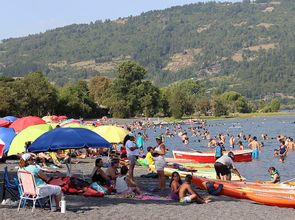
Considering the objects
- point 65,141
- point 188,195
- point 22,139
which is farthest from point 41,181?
point 22,139

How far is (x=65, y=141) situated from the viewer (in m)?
17.0

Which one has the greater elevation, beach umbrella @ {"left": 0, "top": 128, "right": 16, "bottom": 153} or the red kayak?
beach umbrella @ {"left": 0, "top": 128, "right": 16, "bottom": 153}

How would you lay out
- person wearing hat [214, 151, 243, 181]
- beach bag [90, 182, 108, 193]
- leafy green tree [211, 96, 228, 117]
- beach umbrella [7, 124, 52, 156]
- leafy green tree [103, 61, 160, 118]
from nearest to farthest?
beach bag [90, 182, 108, 193]
beach umbrella [7, 124, 52, 156]
person wearing hat [214, 151, 243, 181]
leafy green tree [103, 61, 160, 118]
leafy green tree [211, 96, 228, 117]

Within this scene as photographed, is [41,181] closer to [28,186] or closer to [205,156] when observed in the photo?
[28,186]

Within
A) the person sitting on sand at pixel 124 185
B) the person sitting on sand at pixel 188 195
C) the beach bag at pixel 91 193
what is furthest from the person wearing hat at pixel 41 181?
the person sitting on sand at pixel 188 195

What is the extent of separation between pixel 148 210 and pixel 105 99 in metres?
124

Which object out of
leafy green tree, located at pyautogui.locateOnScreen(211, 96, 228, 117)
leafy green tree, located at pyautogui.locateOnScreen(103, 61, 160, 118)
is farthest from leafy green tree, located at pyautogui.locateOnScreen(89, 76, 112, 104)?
leafy green tree, located at pyautogui.locateOnScreen(211, 96, 228, 117)

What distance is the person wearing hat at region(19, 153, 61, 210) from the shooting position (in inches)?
534

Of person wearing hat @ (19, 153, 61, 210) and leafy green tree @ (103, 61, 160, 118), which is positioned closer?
person wearing hat @ (19, 153, 61, 210)

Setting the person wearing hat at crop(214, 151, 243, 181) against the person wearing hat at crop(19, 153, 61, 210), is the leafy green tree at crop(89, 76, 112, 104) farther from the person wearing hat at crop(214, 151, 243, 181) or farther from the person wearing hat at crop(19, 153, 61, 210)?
the person wearing hat at crop(19, 153, 61, 210)

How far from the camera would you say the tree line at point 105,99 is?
10038 cm

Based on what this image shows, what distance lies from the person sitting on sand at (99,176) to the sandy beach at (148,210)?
85 cm

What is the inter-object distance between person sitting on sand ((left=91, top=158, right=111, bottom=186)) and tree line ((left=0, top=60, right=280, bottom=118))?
73525 millimetres

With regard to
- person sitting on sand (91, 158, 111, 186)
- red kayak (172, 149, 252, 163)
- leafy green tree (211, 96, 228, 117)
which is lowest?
red kayak (172, 149, 252, 163)
